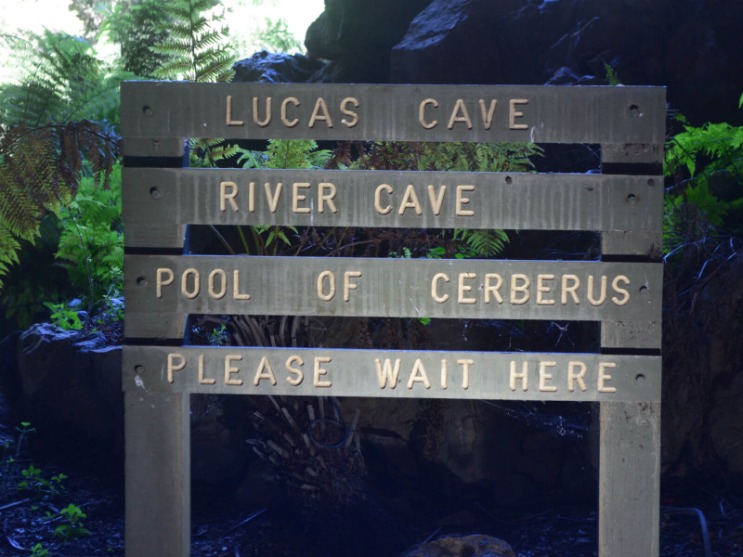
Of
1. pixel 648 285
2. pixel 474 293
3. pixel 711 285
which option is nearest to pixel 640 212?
pixel 648 285

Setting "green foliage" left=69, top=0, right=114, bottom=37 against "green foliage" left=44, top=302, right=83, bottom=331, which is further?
"green foliage" left=69, top=0, right=114, bottom=37

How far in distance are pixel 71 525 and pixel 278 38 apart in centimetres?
1176

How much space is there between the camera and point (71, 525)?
4410mm

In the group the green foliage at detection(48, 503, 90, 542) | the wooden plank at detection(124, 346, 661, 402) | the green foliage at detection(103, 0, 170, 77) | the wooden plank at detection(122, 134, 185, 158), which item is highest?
the green foliage at detection(103, 0, 170, 77)

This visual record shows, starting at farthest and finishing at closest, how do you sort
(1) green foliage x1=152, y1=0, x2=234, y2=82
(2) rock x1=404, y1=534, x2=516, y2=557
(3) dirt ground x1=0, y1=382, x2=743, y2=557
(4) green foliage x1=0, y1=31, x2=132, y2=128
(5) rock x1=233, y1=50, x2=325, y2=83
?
(5) rock x1=233, y1=50, x2=325, y2=83, (4) green foliage x1=0, y1=31, x2=132, y2=128, (3) dirt ground x1=0, y1=382, x2=743, y2=557, (1) green foliage x1=152, y1=0, x2=234, y2=82, (2) rock x1=404, y1=534, x2=516, y2=557

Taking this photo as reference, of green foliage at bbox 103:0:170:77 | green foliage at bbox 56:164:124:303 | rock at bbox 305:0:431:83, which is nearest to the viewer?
green foliage at bbox 56:164:124:303

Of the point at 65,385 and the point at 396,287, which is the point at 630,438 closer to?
the point at 396,287

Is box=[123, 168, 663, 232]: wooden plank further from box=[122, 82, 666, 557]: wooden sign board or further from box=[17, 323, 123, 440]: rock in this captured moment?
box=[17, 323, 123, 440]: rock

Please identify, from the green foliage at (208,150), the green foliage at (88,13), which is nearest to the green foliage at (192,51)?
the green foliage at (208,150)

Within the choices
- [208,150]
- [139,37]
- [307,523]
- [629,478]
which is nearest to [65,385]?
[307,523]

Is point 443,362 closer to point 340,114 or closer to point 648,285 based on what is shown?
point 648,285

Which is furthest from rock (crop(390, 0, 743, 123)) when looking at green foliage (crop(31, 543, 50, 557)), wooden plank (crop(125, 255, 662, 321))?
green foliage (crop(31, 543, 50, 557))

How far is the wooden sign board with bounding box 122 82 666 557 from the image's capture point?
3.31m

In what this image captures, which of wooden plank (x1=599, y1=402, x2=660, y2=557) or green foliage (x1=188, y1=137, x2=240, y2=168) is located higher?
green foliage (x1=188, y1=137, x2=240, y2=168)
